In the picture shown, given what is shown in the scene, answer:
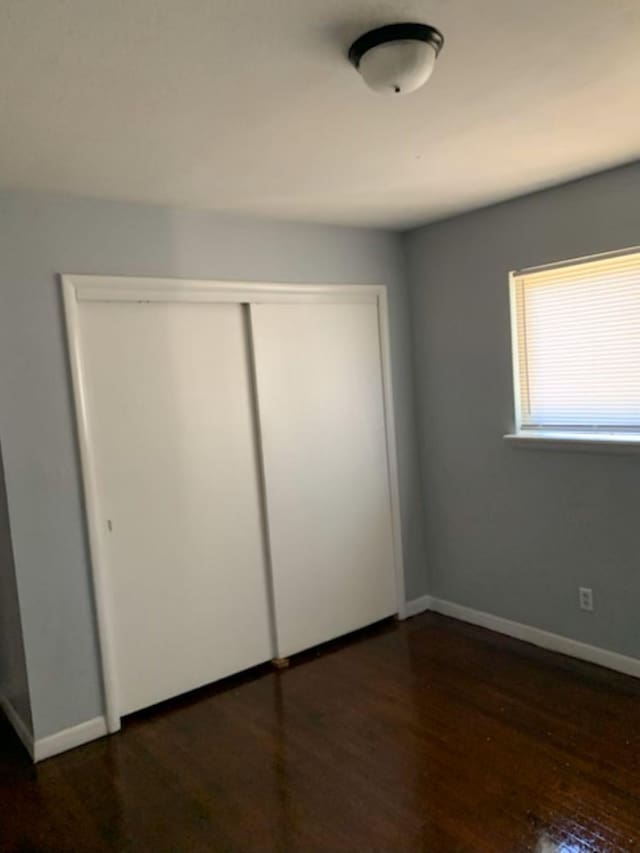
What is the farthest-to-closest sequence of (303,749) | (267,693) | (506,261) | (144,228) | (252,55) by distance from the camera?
(506,261)
(267,693)
(144,228)
(303,749)
(252,55)

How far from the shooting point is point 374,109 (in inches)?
77.7

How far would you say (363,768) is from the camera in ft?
8.07

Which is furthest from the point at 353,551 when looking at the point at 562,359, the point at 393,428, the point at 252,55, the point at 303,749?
the point at 252,55

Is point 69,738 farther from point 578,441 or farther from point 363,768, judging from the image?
point 578,441

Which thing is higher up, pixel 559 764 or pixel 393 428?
pixel 393 428

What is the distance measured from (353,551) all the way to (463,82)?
250 cm

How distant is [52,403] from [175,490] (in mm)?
691

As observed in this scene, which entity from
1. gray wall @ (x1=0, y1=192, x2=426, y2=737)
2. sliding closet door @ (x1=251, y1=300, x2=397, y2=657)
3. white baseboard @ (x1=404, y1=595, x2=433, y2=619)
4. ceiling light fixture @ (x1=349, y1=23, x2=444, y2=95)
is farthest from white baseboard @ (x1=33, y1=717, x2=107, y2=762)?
ceiling light fixture @ (x1=349, y1=23, x2=444, y2=95)

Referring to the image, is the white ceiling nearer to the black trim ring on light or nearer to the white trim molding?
the black trim ring on light

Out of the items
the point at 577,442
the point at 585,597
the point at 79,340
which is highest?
the point at 79,340

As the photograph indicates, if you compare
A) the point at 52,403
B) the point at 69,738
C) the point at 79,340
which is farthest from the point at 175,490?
the point at 69,738

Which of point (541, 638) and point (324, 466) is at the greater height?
point (324, 466)

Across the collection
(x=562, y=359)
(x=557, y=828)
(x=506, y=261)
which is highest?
(x=506, y=261)

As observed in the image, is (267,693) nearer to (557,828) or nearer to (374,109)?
(557,828)
